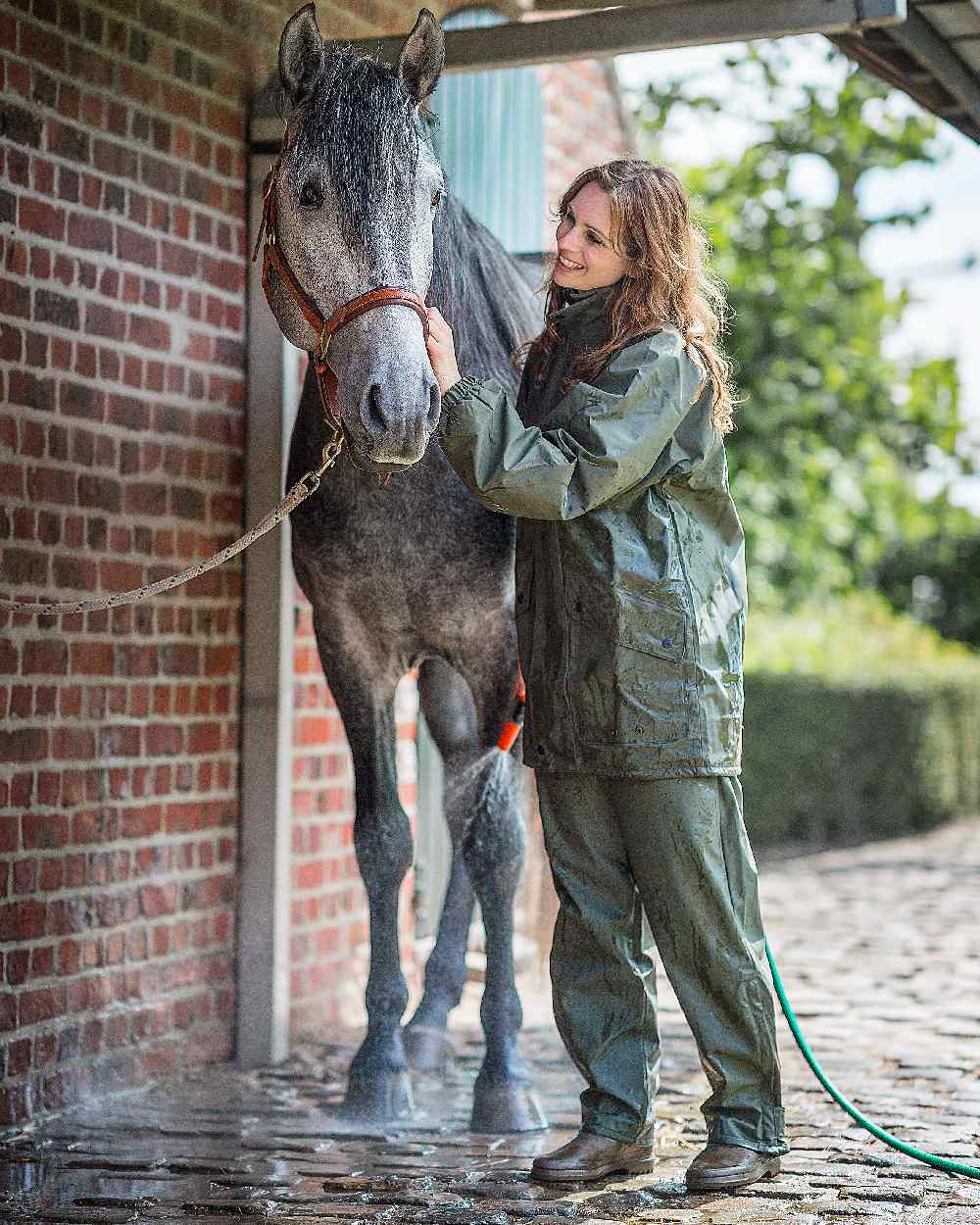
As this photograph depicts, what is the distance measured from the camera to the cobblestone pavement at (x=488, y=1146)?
3.40 meters

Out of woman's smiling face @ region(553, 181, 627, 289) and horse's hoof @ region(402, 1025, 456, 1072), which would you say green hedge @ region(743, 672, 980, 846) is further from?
woman's smiling face @ region(553, 181, 627, 289)

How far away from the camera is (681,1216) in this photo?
3311 mm

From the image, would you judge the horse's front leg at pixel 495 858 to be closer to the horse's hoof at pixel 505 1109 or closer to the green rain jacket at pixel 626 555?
the horse's hoof at pixel 505 1109

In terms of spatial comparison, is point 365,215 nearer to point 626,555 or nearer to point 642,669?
point 626,555

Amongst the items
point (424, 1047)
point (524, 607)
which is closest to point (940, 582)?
point (424, 1047)

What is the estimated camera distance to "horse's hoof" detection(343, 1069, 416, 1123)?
421cm

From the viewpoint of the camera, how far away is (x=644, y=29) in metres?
4.50

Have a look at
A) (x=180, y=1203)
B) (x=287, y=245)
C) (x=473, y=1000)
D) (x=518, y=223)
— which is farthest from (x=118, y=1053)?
(x=518, y=223)

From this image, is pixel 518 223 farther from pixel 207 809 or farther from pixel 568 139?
pixel 207 809

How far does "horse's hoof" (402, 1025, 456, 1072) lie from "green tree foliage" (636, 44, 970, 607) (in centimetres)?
571

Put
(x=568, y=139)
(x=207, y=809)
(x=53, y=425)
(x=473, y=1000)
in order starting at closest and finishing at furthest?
(x=53, y=425), (x=207, y=809), (x=473, y=1000), (x=568, y=139)

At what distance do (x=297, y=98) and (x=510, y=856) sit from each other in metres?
1.95

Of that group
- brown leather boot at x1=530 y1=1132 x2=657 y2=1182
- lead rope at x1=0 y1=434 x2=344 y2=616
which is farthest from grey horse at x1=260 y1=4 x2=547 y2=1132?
brown leather boot at x1=530 y1=1132 x2=657 y2=1182

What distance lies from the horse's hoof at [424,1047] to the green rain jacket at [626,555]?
4.88 ft
